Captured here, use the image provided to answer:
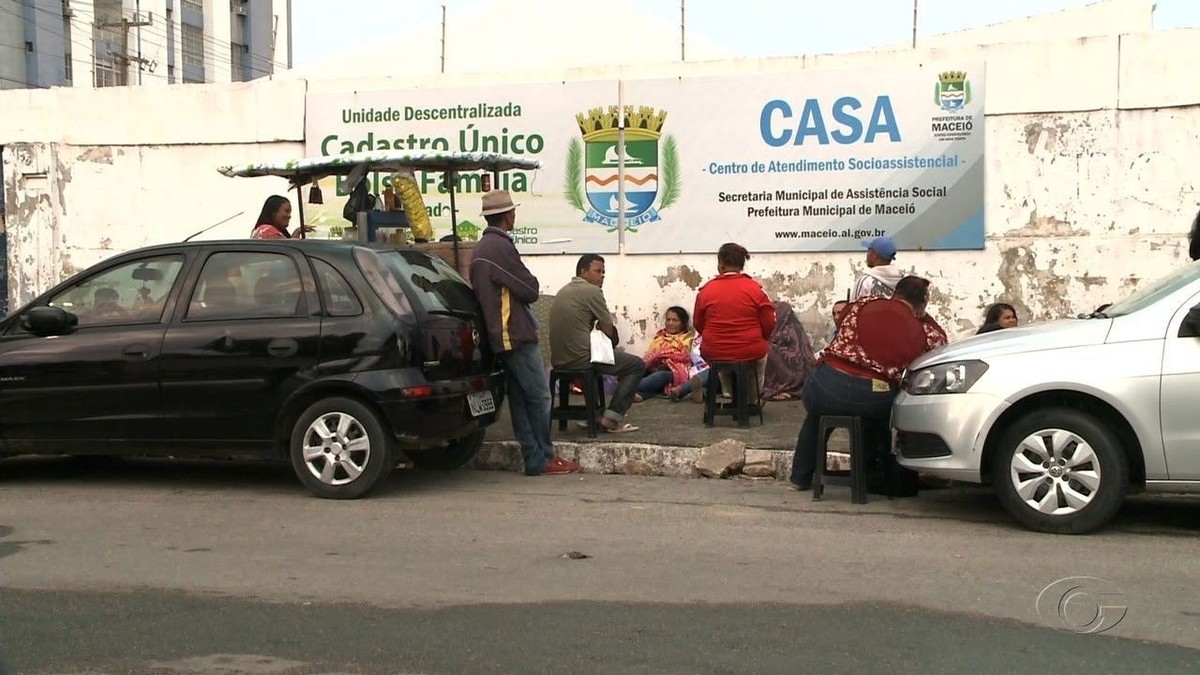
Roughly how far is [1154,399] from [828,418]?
1840 mm

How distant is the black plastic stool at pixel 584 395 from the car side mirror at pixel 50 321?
3.31 meters

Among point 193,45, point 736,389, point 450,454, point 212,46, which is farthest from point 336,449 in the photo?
point 212,46

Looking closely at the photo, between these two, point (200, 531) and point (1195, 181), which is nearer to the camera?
point (200, 531)

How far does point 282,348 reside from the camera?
712 cm

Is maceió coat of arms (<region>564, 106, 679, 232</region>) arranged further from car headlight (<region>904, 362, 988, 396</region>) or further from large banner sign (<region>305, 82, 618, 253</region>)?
A: car headlight (<region>904, 362, 988, 396</region>)

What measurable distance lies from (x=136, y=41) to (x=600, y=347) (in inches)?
1956

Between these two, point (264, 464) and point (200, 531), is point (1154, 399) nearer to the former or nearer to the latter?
point (200, 531)

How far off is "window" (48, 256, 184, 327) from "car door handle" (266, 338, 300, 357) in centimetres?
83

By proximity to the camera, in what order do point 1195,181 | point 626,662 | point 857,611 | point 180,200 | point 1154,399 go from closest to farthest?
point 626,662, point 857,611, point 1154,399, point 1195,181, point 180,200

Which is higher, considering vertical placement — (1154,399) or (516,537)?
(1154,399)

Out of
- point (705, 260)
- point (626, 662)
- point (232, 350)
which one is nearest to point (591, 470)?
point (232, 350)

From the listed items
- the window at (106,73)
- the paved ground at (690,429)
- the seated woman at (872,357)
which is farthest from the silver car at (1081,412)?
the window at (106,73)

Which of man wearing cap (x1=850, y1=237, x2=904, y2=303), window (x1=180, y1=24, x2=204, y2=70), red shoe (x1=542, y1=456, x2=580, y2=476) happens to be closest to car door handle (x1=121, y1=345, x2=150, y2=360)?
red shoe (x1=542, y1=456, x2=580, y2=476)

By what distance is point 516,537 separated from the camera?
6215 mm
